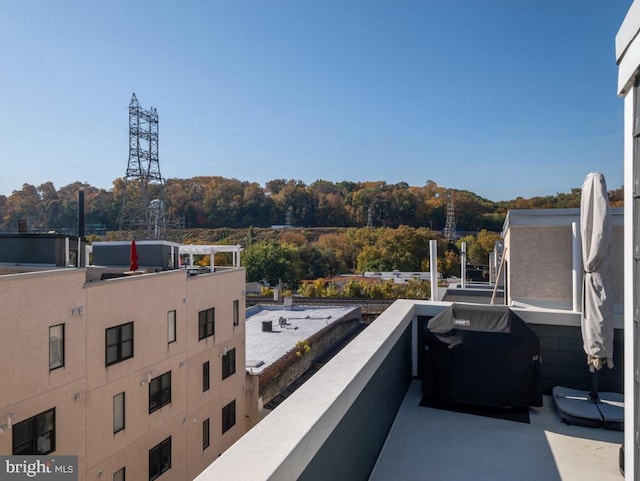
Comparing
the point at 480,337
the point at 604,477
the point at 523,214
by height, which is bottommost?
the point at 604,477

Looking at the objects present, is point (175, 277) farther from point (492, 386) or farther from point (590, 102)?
point (590, 102)

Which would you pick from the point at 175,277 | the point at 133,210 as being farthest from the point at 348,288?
the point at 175,277

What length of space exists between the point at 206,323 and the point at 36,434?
5.05 m

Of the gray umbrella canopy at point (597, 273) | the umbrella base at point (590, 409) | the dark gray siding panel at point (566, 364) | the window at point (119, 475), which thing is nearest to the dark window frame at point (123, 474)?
the window at point (119, 475)

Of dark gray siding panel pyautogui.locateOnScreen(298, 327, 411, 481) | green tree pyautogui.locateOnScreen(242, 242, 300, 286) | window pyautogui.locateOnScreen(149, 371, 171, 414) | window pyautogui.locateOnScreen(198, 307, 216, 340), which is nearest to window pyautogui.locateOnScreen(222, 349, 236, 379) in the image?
window pyautogui.locateOnScreen(198, 307, 216, 340)

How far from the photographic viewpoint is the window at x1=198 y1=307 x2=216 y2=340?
11.1 meters

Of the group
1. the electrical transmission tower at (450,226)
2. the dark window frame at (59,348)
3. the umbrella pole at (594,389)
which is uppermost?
the electrical transmission tower at (450,226)

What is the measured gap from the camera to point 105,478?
310 inches

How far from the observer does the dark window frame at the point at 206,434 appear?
10930mm

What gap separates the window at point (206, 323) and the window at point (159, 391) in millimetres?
1542

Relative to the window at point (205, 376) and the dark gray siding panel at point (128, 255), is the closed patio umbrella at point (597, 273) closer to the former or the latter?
the window at point (205, 376)

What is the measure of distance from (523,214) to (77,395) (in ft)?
24.2

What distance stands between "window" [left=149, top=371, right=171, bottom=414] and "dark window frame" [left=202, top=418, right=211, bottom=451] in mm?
1796

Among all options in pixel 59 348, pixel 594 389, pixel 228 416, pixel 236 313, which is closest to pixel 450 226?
pixel 236 313
